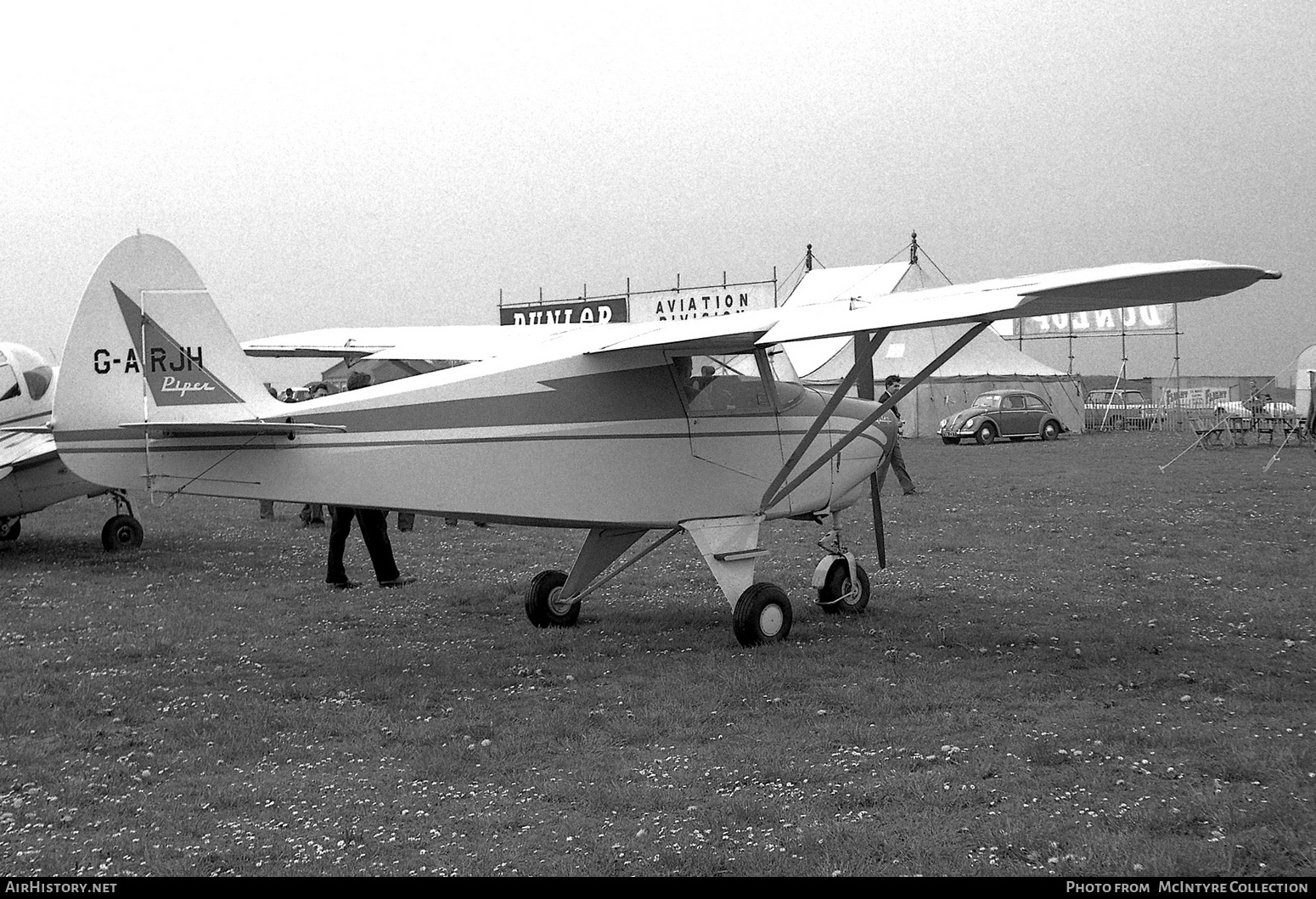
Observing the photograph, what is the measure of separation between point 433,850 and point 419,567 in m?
8.83

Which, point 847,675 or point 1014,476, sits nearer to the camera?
point 847,675

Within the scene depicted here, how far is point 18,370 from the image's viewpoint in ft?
49.1

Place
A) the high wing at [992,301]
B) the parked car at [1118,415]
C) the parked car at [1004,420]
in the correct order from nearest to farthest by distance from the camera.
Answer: the high wing at [992,301] → the parked car at [1004,420] → the parked car at [1118,415]

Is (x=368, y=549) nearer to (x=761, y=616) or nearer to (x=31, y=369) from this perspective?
(x=761, y=616)

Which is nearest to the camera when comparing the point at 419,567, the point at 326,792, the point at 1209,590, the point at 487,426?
the point at 326,792

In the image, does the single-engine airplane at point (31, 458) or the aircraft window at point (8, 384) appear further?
the aircraft window at point (8, 384)

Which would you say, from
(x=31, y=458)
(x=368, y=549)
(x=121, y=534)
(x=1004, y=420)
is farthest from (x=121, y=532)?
(x=1004, y=420)

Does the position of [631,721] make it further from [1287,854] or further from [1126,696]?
[1287,854]

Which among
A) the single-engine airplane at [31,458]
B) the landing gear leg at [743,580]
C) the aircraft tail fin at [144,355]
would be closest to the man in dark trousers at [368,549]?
the aircraft tail fin at [144,355]

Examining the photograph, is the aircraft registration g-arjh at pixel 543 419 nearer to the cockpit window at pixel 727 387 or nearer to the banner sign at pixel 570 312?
the cockpit window at pixel 727 387

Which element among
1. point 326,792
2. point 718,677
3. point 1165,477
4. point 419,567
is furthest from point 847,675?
point 1165,477

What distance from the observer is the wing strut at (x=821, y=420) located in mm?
8688

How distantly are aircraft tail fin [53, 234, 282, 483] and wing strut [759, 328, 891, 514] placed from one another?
3.74 meters

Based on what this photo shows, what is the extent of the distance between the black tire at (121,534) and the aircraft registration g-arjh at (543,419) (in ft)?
25.1
